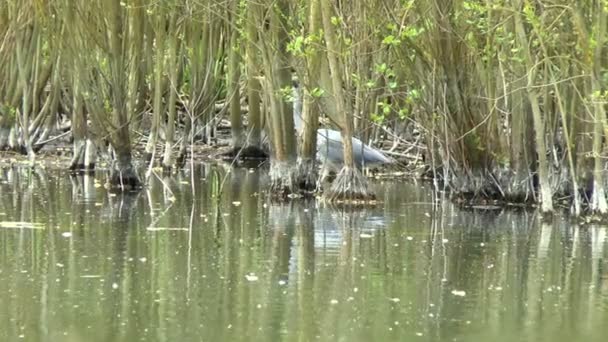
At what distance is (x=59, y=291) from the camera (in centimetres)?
1200

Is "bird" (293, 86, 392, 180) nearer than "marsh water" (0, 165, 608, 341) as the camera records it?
No

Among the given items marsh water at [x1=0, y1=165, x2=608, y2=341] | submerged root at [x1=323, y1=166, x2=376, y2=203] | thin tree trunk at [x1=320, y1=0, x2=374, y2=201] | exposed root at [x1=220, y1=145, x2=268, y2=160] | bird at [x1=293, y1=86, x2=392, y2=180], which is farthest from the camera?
exposed root at [x1=220, y1=145, x2=268, y2=160]

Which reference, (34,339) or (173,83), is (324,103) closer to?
(173,83)

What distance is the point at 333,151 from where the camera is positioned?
2217cm

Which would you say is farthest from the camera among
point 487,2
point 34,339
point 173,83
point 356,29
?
point 173,83

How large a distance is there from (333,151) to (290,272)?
883cm

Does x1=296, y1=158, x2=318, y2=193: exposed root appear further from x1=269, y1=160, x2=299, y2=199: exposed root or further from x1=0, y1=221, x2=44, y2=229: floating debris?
x1=0, y1=221, x2=44, y2=229: floating debris

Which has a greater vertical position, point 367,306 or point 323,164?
point 323,164

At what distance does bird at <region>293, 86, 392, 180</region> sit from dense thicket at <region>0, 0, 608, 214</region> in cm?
32

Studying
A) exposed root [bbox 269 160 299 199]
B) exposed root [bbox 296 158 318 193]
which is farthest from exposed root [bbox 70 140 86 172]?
exposed root [bbox 296 158 318 193]

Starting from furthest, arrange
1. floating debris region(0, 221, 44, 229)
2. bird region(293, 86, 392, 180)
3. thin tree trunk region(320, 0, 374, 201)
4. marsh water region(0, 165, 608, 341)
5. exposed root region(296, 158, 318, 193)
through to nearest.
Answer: exposed root region(296, 158, 318, 193), bird region(293, 86, 392, 180), thin tree trunk region(320, 0, 374, 201), floating debris region(0, 221, 44, 229), marsh water region(0, 165, 608, 341)

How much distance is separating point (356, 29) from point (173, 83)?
248 inches

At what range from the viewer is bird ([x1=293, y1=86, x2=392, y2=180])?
2148 centimetres

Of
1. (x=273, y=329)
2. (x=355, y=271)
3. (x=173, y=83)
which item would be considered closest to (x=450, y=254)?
(x=355, y=271)
